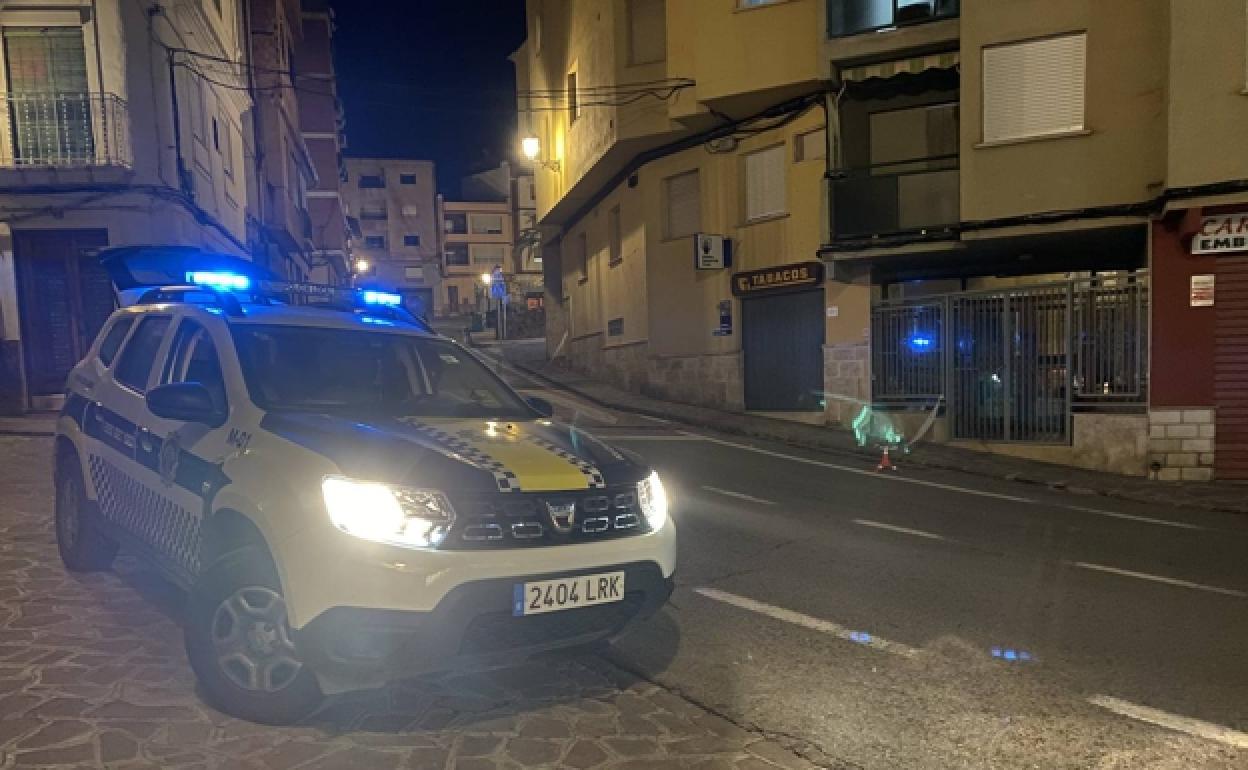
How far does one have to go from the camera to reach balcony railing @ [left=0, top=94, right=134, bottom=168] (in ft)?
50.2

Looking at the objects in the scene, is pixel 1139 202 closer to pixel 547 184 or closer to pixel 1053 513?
pixel 1053 513

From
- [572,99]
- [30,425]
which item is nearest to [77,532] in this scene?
[30,425]

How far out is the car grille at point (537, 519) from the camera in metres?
3.38

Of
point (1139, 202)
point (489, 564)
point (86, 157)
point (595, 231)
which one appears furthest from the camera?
point (595, 231)

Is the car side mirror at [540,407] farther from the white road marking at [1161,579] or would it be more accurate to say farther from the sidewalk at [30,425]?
the sidewalk at [30,425]

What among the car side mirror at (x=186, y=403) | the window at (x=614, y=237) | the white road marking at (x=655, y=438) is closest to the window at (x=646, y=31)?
the window at (x=614, y=237)

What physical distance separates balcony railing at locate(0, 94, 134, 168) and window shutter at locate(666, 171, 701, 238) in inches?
443

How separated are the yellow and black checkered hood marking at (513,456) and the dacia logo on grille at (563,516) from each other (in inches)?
2.9

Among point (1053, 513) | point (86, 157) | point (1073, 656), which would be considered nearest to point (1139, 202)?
point (1053, 513)

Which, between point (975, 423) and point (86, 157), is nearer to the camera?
point (975, 423)

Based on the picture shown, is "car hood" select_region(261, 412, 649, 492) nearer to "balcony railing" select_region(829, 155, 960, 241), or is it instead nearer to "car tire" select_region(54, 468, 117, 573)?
"car tire" select_region(54, 468, 117, 573)

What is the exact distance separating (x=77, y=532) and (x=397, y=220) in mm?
69782

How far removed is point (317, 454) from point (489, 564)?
883 millimetres

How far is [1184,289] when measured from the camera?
1169cm
